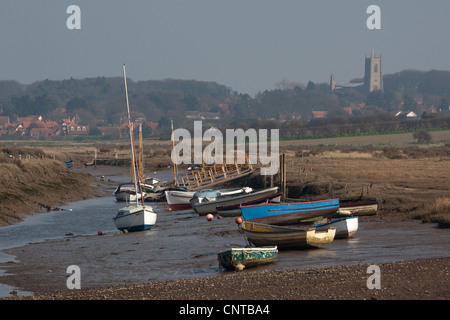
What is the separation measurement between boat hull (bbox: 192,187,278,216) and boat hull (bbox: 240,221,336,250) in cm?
1367

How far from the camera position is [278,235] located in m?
23.6

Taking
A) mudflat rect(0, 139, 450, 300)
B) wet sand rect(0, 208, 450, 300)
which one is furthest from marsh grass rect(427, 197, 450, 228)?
wet sand rect(0, 208, 450, 300)

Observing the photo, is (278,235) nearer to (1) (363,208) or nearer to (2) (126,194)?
(1) (363,208)

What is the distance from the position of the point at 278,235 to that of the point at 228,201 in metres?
14.2

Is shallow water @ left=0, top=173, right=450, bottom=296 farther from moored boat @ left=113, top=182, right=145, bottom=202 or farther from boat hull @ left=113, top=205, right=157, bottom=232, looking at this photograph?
moored boat @ left=113, top=182, right=145, bottom=202

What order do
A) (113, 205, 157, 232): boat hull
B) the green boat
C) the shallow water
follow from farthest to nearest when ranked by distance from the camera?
(113, 205, 157, 232): boat hull < the shallow water < the green boat

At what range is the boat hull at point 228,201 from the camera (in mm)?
37562

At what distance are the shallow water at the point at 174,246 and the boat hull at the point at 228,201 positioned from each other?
151 centimetres

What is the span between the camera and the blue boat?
2884 centimetres

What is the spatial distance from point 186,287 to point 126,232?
571 inches

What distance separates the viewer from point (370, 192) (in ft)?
121
